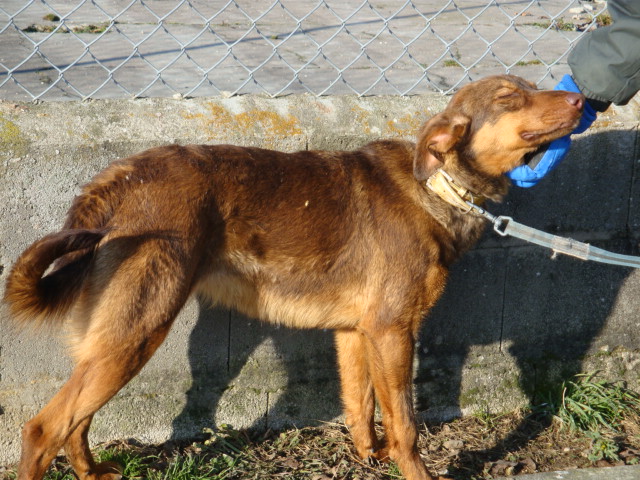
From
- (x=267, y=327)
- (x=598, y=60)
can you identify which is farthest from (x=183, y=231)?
(x=598, y=60)

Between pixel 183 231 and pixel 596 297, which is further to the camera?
pixel 596 297

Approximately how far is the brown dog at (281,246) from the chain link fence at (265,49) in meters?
1.02

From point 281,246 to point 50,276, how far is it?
991 mm

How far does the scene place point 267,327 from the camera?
12.5ft

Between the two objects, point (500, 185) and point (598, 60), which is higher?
point (598, 60)

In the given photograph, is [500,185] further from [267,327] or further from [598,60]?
[267,327]

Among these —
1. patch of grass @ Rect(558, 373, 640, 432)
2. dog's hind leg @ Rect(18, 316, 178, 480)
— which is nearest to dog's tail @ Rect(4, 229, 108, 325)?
dog's hind leg @ Rect(18, 316, 178, 480)

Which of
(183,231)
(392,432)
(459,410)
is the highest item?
(183,231)

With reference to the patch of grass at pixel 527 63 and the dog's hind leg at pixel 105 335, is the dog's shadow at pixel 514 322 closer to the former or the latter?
the dog's hind leg at pixel 105 335

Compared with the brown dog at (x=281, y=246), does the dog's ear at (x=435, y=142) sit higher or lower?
higher

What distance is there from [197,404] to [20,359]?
35.6 inches

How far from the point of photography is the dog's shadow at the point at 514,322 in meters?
3.92

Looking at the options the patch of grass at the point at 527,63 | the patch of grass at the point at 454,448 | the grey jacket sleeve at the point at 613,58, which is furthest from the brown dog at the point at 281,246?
the patch of grass at the point at 527,63

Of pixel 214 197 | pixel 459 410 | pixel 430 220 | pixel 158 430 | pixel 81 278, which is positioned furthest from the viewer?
pixel 459 410
